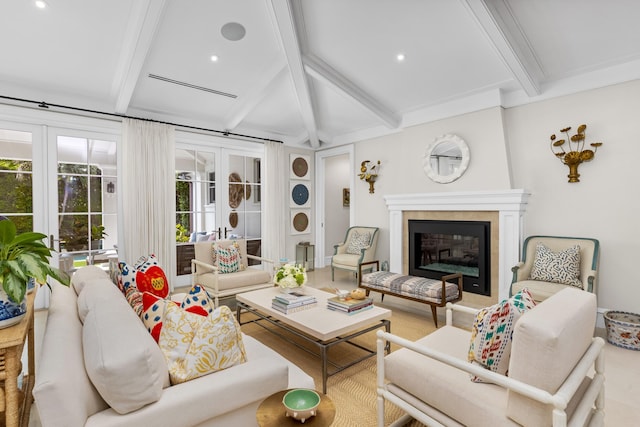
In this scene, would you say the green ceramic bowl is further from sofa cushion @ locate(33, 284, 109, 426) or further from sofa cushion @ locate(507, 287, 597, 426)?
sofa cushion @ locate(507, 287, 597, 426)

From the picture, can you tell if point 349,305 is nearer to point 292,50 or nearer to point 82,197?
point 292,50

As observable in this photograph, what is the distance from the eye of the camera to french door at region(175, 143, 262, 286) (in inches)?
203

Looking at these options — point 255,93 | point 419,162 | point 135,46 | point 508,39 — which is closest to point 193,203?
point 255,93

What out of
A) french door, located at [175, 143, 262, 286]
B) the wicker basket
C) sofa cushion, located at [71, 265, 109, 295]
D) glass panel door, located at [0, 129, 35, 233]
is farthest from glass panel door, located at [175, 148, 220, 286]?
the wicker basket

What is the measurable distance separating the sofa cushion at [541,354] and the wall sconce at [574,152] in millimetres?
2952

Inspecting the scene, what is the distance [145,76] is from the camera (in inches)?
155

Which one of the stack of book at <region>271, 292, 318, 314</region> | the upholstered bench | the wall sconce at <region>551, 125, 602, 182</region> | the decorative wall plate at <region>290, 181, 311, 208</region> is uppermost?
the wall sconce at <region>551, 125, 602, 182</region>

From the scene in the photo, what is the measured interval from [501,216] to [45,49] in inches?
206

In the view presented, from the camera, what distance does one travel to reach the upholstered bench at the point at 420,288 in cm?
348

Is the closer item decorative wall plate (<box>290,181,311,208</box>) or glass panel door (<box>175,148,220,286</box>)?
glass panel door (<box>175,148,220,286</box>)

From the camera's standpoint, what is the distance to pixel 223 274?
13.4 feet

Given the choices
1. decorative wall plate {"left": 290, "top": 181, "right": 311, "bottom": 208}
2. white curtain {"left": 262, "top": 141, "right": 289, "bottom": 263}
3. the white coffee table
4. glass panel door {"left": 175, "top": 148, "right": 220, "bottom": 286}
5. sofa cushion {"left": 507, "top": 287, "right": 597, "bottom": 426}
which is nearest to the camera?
sofa cushion {"left": 507, "top": 287, "right": 597, "bottom": 426}

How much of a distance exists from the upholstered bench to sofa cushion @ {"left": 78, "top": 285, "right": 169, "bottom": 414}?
9.24ft

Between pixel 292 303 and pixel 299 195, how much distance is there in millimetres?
3939
